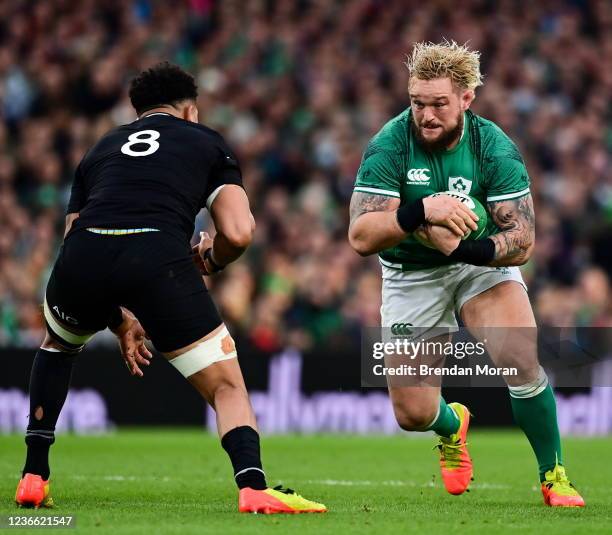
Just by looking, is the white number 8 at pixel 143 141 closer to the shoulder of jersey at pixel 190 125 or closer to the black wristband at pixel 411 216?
the shoulder of jersey at pixel 190 125

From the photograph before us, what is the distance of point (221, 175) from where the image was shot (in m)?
6.52

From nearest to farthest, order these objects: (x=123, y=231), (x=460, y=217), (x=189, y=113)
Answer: (x=123, y=231) < (x=189, y=113) < (x=460, y=217)

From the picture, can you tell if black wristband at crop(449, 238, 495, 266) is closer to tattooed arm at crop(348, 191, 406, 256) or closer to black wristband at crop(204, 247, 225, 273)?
tattooed arm at crop(348, 191, 406, 256)

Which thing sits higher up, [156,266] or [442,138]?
[442,138]

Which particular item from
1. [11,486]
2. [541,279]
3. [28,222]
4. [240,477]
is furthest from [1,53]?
[240,477]

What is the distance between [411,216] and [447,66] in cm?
87

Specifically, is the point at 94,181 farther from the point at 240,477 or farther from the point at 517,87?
the point at 517,87

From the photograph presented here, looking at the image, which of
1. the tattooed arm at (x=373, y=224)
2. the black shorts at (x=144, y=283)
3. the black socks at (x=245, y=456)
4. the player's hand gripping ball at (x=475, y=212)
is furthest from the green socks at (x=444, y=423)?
the black shorts at (x=144, y=283)

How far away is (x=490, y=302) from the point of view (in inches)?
294

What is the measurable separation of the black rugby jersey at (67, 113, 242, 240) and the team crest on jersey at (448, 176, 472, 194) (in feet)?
4.67

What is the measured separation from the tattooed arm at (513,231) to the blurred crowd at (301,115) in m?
7.37

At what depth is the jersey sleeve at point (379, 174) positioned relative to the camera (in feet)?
23.9
